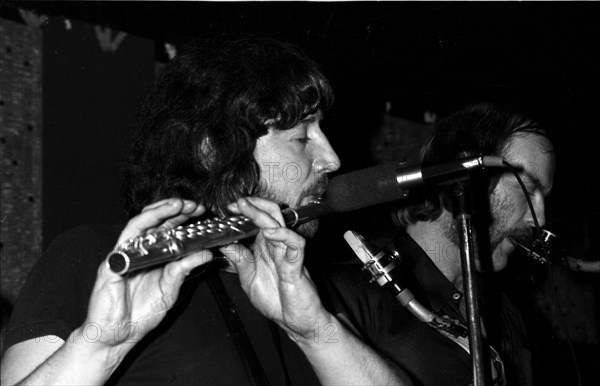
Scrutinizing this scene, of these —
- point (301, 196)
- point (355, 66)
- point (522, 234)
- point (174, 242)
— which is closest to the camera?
point (174, 242)

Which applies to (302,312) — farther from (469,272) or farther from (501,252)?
(501,252)

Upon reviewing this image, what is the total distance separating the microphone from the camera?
4.00 ft

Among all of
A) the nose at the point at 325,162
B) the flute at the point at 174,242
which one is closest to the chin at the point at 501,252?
the nose at the point at 325,162

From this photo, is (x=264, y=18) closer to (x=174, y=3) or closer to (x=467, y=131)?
(x=174, y=3)

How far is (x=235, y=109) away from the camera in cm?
159

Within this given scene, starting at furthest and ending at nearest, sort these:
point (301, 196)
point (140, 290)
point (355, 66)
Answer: point (355, 66) < point (301, 196) < point (140, 290)

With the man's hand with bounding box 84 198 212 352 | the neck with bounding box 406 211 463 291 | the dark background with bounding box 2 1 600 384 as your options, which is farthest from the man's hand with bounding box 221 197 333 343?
the dark background with bounding box 2 1 600 384

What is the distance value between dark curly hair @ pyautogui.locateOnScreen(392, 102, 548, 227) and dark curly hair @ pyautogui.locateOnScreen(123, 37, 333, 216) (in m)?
0.73

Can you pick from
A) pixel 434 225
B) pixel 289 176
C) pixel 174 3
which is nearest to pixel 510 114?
pixel 434 225

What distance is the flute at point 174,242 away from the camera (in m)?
0.98

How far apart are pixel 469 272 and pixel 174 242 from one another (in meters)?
0.56

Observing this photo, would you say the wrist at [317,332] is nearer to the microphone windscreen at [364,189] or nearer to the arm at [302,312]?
the arm at [302,312]

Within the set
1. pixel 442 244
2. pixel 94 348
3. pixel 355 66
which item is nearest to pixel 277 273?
pixel 94 348

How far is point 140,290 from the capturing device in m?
1.16
